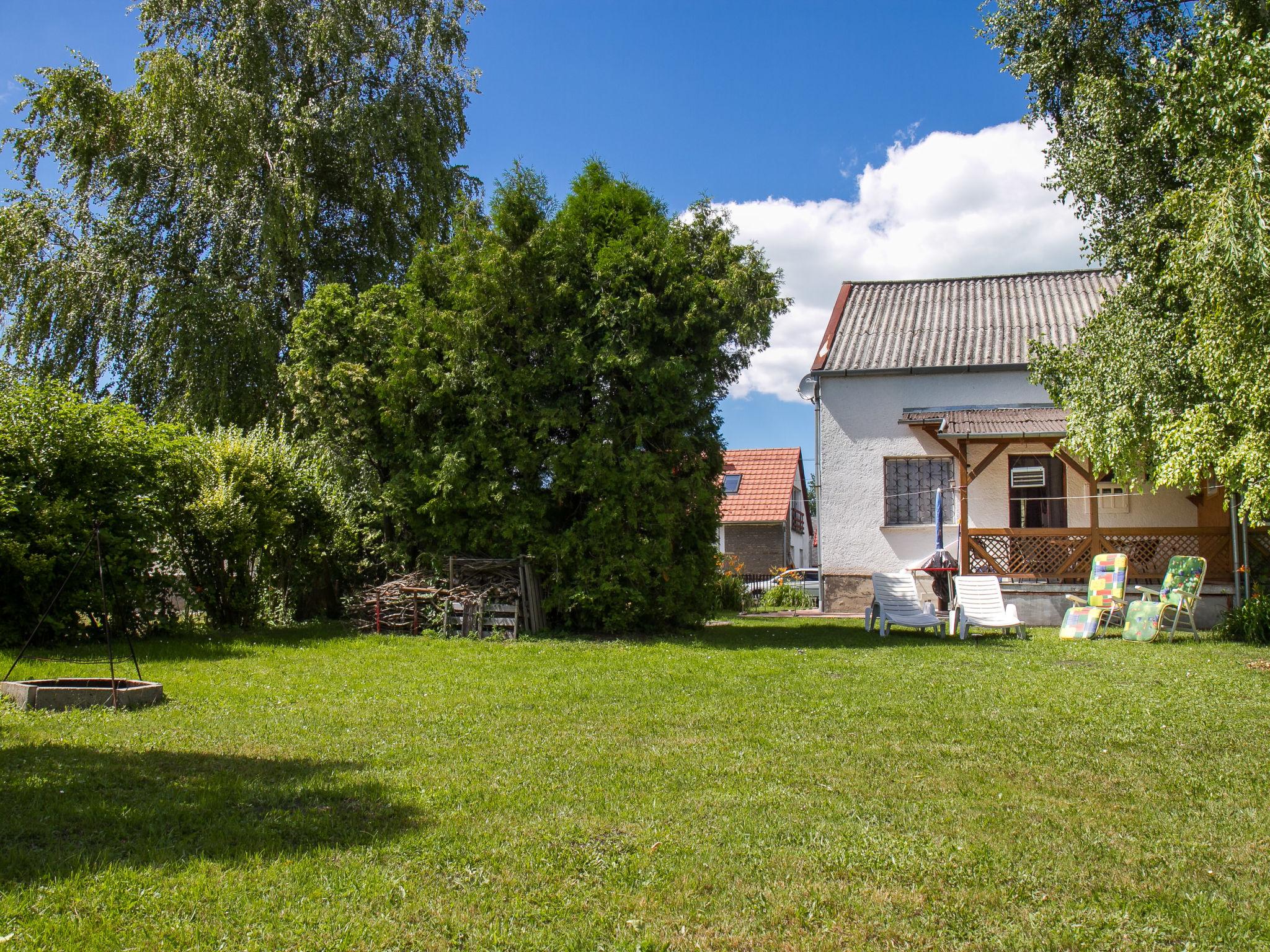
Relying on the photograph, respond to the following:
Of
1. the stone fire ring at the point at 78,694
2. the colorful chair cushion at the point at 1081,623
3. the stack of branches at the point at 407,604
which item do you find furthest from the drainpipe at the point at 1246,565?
the stone fire ring at the point at 78,694

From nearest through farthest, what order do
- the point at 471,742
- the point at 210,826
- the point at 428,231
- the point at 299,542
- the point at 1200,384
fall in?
the point at 210,826
the point at 471,742
the point at 1200,384
the point at 299,542
the point at 428,231

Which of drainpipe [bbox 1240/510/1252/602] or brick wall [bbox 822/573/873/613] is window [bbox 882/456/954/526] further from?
drainpipe [bbox 1240/510/1252/602]

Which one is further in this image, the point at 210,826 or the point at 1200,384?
the point at 1200,384

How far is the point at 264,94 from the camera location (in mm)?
18750

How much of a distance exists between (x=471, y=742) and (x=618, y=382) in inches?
318

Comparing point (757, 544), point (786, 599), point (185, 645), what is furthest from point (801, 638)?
point (757, 544)

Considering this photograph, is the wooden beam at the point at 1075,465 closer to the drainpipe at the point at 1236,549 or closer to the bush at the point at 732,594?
the drainpipe at the point at 1236,549

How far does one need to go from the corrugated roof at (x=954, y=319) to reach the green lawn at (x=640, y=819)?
40.1ft

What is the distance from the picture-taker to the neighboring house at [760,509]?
31.0 m

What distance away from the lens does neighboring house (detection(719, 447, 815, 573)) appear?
1222 inches

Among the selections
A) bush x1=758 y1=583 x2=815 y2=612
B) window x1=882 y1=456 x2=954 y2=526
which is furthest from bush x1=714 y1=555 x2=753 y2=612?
window x1=882 y1=456 x2=954 y2=526

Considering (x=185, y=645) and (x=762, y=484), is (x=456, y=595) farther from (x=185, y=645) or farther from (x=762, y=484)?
(x=762, y=484)

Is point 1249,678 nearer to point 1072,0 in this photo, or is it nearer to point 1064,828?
point 1064,828

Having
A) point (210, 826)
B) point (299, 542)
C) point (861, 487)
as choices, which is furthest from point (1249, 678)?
point (299, 542)
